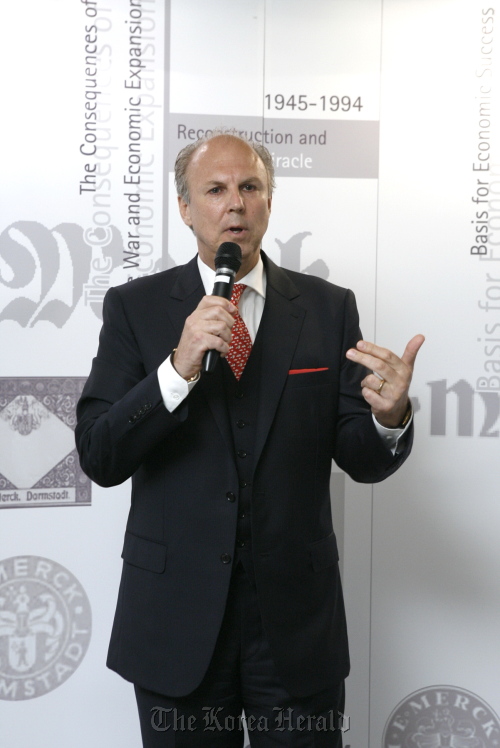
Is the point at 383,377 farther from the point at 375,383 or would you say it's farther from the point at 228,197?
the point at 228,197

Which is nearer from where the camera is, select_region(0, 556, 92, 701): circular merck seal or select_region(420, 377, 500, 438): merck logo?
select_region(0, 556, 92, 701): circular merck seal

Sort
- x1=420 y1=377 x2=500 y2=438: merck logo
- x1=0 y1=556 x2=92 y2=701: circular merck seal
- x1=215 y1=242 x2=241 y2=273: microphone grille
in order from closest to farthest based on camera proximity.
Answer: x1=215 y1=242 x2=241 y2=273: microphone grille
x1=0 y1=556 x2=92 y2=701: circular merck seal
x1=420 y1=377 x2=500 y2=438: merck logo

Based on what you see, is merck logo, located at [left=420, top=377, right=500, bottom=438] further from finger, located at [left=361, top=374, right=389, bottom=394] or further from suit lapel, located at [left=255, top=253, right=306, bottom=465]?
finger, located at [left=361, top=374, right=389, bottom=394]

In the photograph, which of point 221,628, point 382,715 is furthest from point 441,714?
point 221,628

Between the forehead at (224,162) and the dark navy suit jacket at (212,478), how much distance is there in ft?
0.77

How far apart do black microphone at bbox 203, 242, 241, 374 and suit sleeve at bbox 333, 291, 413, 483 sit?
13.2 inches

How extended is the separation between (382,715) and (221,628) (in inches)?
52.0

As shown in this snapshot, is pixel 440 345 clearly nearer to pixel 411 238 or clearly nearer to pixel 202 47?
pixel 411 238

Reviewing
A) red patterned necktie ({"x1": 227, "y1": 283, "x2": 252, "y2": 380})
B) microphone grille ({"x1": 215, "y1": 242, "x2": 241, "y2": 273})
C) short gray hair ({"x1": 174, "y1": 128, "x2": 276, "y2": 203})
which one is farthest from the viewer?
short gray hair ({"x1": 174, "y1": 128, "x2": 276, "y2": 203})

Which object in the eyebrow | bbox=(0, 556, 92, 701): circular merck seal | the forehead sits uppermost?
the forehead

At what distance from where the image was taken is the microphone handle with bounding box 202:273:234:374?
1400 mm

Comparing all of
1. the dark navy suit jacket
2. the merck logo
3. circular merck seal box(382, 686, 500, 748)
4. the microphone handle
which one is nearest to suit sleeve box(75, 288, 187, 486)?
the dark navy suit jacket

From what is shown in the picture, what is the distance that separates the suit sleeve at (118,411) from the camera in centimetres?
148

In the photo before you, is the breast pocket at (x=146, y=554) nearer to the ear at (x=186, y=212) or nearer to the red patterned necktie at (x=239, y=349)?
the red patterned necktie at (x=239, y=349)
